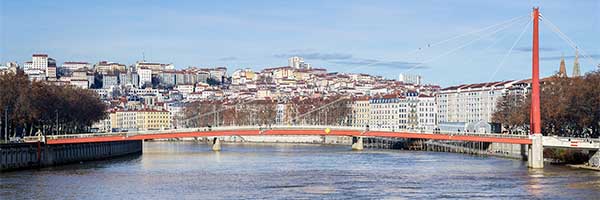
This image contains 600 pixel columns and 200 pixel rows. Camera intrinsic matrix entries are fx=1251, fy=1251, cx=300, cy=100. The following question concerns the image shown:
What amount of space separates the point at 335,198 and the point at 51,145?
28178mm

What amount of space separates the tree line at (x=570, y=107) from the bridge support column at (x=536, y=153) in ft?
17.8

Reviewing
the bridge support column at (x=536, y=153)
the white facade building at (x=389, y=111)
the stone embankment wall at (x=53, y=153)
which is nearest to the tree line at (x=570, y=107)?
the bridge support column at (x=536, y=153)

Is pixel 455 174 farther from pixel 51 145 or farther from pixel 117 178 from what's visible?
pixel 51 145

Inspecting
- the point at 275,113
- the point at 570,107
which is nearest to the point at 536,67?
the point at 570,107

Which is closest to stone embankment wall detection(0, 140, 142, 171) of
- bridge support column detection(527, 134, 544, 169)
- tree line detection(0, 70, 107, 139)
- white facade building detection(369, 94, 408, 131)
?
tree line detection(0, 70, 107, 139)

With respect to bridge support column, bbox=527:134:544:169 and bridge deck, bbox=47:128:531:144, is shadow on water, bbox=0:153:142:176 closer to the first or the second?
bridge deck, bbox=47:128:531:144

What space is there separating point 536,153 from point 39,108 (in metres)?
30.7

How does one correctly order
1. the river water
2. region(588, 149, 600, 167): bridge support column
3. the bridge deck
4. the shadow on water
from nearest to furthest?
the river water → region(588, 149, 600, 167): bridge support column → the shadow on water → the bridge deck

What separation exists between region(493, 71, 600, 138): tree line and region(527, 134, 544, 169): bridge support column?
17.8 feet

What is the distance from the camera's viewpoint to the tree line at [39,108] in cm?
7081

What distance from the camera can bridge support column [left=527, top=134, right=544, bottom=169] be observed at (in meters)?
59.1

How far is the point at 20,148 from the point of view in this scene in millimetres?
61125

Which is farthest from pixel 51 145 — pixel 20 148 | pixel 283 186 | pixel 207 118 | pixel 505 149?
pixel 207 118

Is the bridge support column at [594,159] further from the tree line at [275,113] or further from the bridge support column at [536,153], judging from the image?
the tree line at [275,113]
